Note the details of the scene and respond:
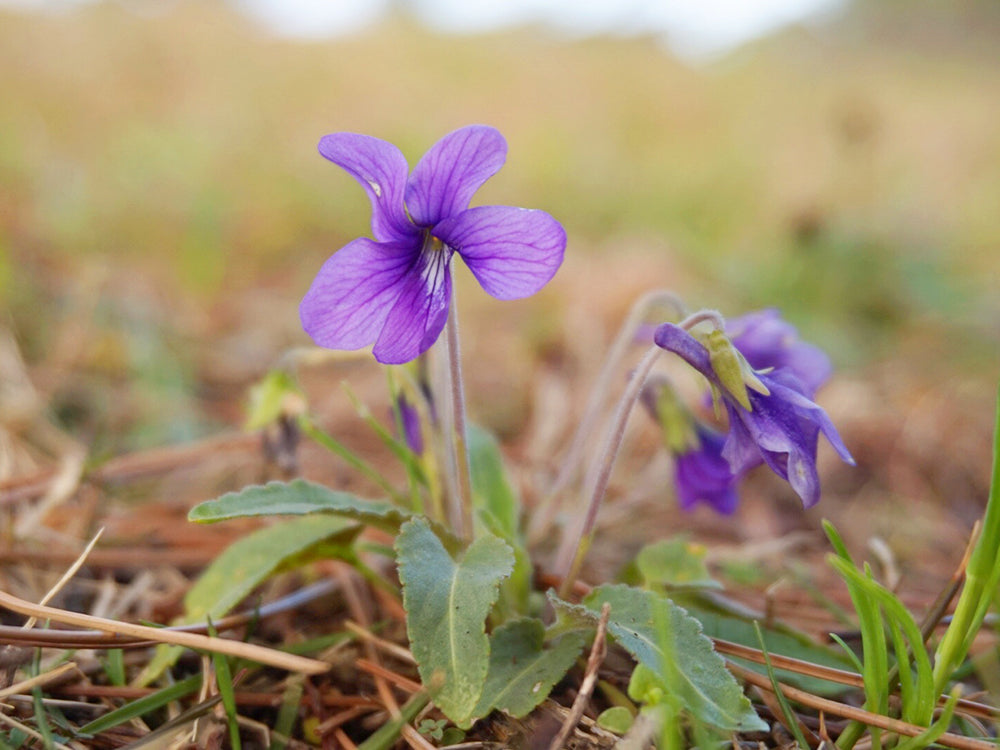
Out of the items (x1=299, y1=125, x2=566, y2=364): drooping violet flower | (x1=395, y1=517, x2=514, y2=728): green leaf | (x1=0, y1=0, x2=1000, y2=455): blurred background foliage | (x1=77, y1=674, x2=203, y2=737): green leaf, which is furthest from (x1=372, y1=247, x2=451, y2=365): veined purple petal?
(x1=0, y1=0, x2=1000, y2=455): blurred background foliage

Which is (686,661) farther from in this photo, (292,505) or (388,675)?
(292,505)

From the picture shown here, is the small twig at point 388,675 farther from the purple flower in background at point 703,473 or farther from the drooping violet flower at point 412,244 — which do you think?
the purple flower in background at point 703,473

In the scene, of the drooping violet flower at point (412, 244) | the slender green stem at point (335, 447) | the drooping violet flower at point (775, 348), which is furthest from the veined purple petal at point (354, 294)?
the drooping violet flower at point (775, 348)

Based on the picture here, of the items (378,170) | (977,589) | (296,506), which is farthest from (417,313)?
(977,589)

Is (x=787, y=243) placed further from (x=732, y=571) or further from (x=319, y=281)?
(x=319, y=281)

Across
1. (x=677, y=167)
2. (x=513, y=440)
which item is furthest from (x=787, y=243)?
(x=513, y=440)

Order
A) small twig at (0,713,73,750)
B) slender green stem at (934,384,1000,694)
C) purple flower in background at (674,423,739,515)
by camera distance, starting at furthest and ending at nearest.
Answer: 1. purple flower in background at (674,423,739,515)
2. small twig at (0,713,73,750)
3. slender green stem at (934,384,1000,694)

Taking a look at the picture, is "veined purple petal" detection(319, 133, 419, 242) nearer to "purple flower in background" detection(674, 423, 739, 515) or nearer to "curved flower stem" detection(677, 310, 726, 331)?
"curved flower stem" detection(677, 310, 726, 331)
